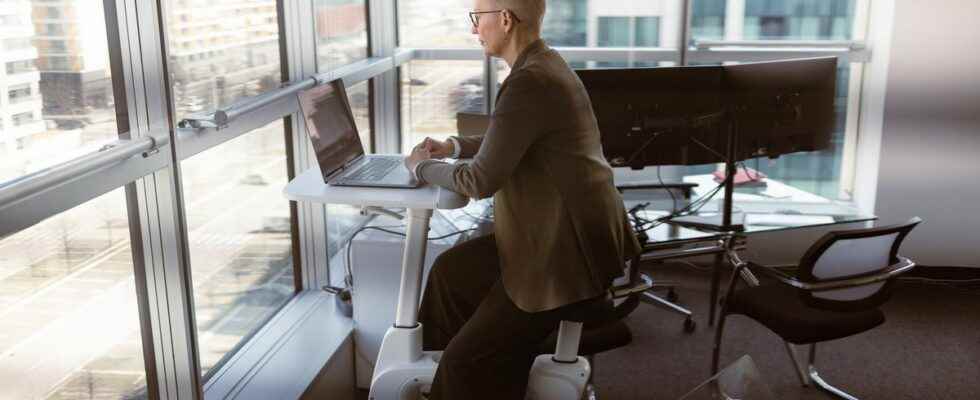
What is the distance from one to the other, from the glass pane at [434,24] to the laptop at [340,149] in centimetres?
184

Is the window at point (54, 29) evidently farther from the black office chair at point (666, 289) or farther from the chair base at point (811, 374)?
the chair base at point (811, 374)

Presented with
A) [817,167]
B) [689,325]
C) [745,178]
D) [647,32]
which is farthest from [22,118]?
[817,167]

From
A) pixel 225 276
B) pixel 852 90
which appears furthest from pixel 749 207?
pixel 225 276

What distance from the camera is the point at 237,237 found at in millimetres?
2801

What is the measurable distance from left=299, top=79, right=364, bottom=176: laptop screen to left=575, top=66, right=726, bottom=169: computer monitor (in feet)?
2.81

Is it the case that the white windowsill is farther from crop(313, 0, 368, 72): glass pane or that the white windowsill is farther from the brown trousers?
crop(313, 0, 368, 72): glass pane

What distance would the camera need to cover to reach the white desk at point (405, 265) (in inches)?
89.0

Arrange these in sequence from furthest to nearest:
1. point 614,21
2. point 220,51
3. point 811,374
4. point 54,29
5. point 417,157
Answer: point 614,21 < point 811,374 < point 220,51 < point 417,157 < point 54,29

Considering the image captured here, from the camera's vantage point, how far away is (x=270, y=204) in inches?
120

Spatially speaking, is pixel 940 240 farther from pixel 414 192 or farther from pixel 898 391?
pixel 414 192

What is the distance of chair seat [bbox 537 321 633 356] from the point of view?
262cm

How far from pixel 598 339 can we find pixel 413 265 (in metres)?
0.58

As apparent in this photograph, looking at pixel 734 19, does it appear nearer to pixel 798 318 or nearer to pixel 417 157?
pixel 798 318

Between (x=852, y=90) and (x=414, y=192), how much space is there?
2986 mm
